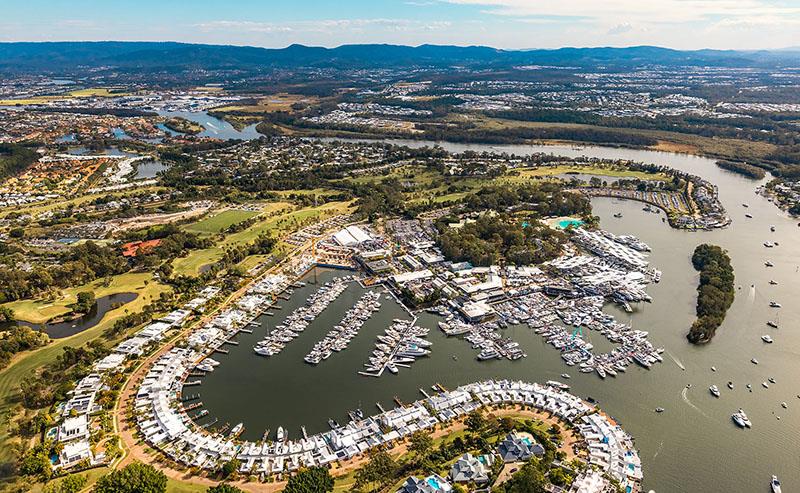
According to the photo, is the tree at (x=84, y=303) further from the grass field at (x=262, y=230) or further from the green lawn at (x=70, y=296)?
the grass field at (x=262, y=230)

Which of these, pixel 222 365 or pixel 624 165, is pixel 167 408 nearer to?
pixel 222 365

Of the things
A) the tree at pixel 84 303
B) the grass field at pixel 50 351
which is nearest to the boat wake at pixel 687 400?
the grass field at pixel 50 351

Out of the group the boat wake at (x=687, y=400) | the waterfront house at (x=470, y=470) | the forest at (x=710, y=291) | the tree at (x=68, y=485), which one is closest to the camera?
the tree at (x=68, y=485)

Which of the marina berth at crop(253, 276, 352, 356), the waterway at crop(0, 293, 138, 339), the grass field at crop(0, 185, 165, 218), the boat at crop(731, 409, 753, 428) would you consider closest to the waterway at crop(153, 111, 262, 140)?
the grass field at crop(0, 185, 165, 218)

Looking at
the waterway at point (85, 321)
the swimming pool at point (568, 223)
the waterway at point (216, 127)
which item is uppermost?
the waterway at point (216, 127)

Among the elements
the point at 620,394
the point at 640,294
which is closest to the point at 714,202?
the point at 640,294

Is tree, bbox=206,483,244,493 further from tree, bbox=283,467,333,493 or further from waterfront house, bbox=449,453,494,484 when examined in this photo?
waterfront house, bbox=449,453,494,484
